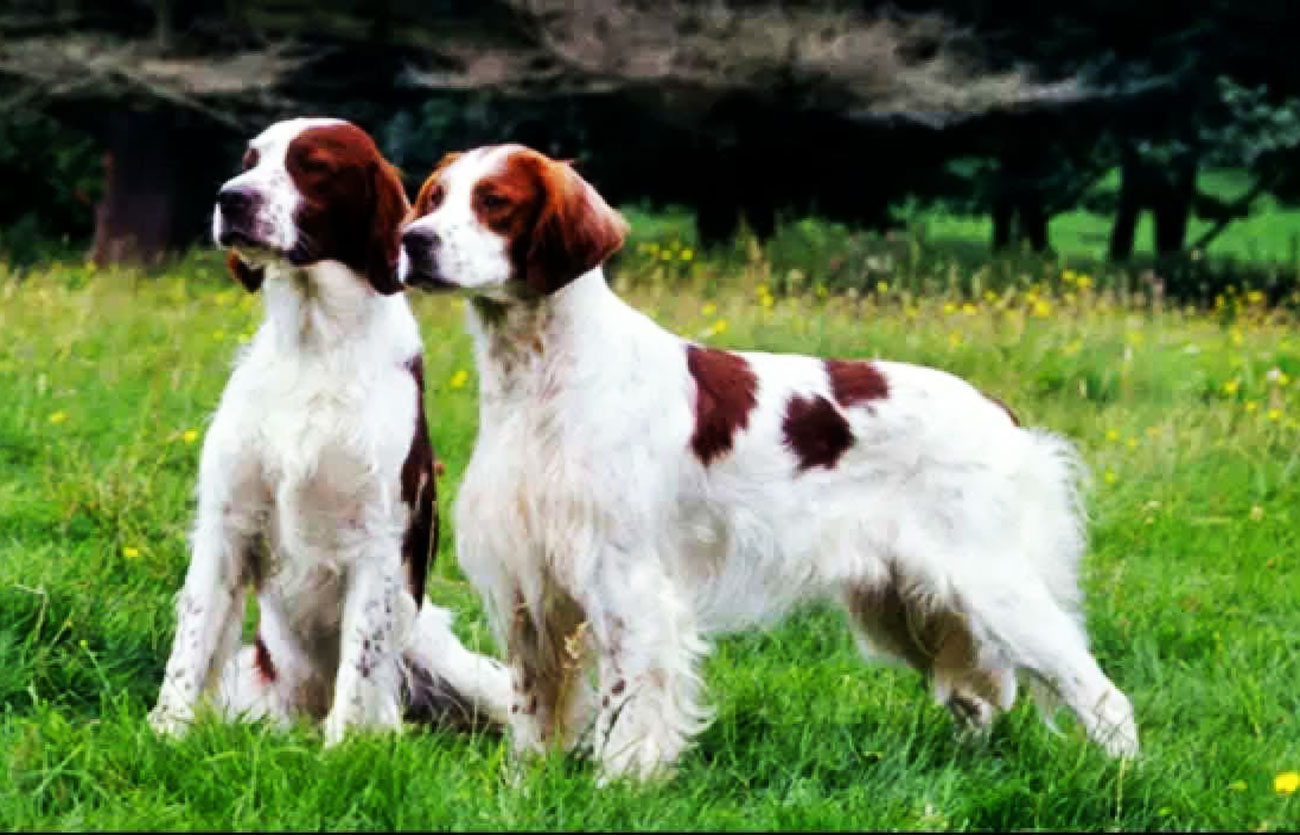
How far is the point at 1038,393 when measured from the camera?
28.0 ft

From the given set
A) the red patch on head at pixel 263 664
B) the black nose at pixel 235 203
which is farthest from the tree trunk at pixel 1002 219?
the black nose at pixel 235 203

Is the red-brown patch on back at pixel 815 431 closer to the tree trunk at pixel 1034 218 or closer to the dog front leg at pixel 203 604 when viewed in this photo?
the dog front leg at pixel 203 604

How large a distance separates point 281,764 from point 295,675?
87 cm

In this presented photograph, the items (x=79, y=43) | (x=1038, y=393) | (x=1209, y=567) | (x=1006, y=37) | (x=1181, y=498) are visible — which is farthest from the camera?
(x=1006, y=37)

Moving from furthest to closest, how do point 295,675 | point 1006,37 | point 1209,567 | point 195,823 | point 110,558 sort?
1. point 1006,37
2. point 1209,567
3. point 110,558
4. point 295,675
5. point 195,823

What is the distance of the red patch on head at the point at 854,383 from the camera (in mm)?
4246

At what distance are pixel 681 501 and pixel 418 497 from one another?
22.8 inches

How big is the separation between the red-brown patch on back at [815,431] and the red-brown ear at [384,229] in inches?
36.1

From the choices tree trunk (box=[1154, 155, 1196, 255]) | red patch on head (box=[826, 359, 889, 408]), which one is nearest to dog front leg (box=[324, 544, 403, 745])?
red patch on head (box=[826, 359, 889, 408])

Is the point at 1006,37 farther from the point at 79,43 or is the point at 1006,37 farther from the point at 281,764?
the point at 281,764

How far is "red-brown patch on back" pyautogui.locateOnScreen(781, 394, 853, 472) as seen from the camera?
4168mm

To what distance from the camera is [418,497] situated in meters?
4.10

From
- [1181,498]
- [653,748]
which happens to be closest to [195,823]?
[653,748]

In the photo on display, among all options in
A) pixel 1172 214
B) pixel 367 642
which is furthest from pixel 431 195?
pixel 1172 214
